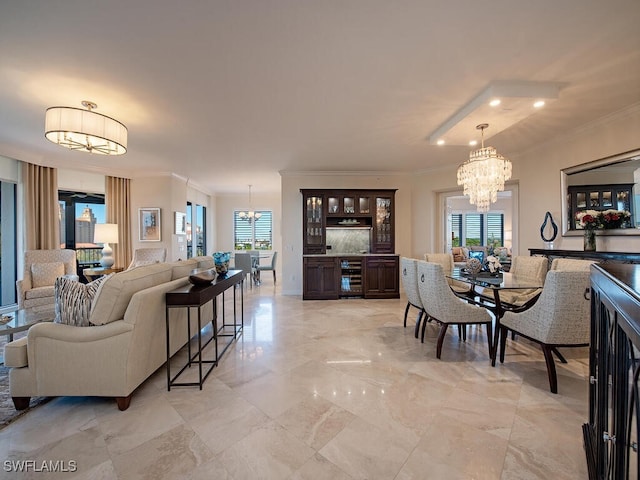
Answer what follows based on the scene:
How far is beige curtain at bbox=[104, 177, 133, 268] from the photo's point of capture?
233 inches

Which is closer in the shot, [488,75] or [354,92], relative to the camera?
[488,75]

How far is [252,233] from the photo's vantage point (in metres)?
9.47

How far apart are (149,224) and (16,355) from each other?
4650mm

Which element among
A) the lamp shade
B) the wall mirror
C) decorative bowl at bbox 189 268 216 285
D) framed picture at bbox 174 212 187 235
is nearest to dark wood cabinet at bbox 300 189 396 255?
the wall mirror

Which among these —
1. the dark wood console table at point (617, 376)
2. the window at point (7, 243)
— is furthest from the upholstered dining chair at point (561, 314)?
the window at point (7, 243)

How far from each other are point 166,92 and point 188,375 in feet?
9.02

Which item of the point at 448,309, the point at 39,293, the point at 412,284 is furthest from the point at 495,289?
the point at 39,293

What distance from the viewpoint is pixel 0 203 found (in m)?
4.68

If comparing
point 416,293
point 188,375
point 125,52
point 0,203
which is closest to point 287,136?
point 125,52

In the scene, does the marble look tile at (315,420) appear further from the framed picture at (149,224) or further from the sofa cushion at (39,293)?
the framed picture at (149,224)

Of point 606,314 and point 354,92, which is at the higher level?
point 354,92

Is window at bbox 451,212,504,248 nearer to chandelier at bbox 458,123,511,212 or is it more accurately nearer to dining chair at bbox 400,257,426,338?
chandelier at bbox 458,123,511,212

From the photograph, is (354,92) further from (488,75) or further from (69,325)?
(69,325)

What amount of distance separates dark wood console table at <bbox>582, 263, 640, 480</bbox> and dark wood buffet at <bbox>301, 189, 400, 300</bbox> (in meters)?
4.28
